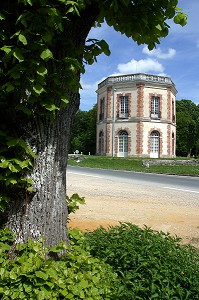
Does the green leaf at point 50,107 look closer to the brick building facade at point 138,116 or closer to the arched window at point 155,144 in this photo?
the brick building facade at point 138,116

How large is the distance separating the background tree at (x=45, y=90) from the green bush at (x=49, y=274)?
172mm

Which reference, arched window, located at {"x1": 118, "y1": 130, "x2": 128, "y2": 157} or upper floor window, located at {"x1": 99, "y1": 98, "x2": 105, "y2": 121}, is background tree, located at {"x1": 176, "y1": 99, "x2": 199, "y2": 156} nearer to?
arched window, located at {"x1": 118, "y1": 130, "x2": 128, "y2": 157}

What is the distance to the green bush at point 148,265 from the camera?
2811 millimetres

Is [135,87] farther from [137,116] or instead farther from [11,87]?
[11,87]

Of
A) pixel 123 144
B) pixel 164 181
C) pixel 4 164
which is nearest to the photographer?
pixel 4 164

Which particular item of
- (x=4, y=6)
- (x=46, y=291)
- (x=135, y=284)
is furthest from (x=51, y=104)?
(x=135, y=284)

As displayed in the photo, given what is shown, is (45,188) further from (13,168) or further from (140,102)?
(140,102)

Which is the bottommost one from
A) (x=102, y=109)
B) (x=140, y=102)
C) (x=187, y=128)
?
(x=187, y=128)

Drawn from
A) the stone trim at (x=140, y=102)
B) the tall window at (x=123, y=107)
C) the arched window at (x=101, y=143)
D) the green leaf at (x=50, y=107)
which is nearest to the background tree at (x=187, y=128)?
the stone trim at (x=140, y=102)

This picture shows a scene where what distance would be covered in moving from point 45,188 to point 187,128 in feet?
167

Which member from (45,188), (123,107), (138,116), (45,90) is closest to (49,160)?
(45,188)

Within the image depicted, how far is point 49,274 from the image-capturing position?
8.23 feet

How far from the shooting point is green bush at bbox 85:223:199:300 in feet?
9.22

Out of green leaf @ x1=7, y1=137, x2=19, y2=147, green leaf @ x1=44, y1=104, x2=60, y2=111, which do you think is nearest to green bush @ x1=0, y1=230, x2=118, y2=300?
green leaf @ x1=7, y1=137, x2=19, y2=147
